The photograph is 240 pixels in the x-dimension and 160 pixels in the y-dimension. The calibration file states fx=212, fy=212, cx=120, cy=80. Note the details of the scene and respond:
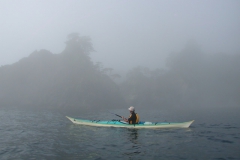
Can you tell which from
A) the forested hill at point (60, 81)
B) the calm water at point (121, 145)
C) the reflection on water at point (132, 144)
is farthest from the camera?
the forested hill at point (60, 81)

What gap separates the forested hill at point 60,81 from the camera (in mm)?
76312

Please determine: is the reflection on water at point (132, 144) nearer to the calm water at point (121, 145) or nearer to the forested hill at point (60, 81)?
the calm water at point (121, 145)

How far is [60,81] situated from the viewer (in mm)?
82812

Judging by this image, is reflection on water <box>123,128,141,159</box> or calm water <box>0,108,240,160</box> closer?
calm water <box>0,108,240,160</box>

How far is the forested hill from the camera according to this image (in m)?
76.3

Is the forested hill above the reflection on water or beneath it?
above

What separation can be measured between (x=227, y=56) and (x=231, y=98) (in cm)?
3209

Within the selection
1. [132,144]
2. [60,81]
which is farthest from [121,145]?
[60,81]

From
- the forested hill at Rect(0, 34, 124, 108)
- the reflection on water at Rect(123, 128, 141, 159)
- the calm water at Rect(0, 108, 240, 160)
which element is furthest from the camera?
the forested hill at Rect(0, 34, 124, 108)

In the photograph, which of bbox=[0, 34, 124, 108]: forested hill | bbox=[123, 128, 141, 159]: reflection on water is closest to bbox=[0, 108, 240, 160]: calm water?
bbox=[123, 128, 141, 159]: reflection on water

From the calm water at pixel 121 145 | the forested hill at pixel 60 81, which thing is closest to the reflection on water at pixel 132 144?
the calm water at pixel 121 145

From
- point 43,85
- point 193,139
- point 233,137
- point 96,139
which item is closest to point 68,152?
point 96,139

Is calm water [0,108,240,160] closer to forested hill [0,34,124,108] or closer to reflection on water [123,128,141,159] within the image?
reflection on water [123,128,141,159]

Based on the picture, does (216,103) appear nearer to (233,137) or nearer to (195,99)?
(195,99)
